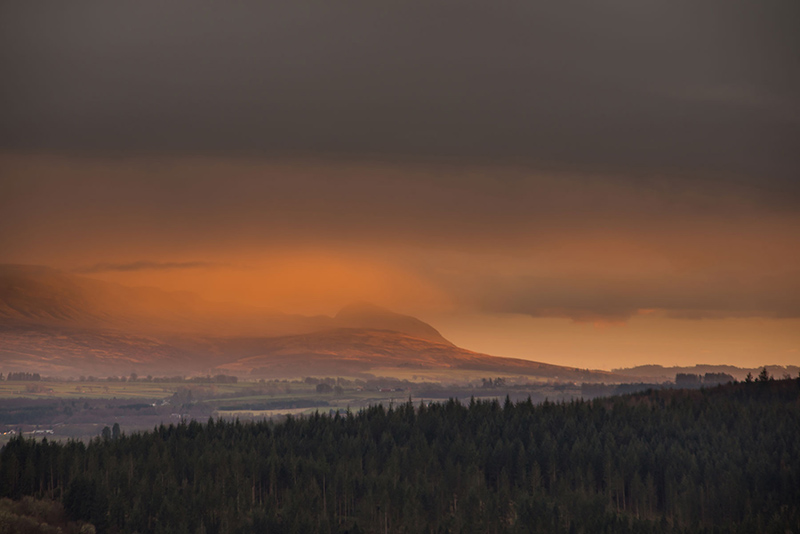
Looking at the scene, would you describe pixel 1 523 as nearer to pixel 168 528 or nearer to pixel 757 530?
pixel 168 528

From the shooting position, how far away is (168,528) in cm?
19738

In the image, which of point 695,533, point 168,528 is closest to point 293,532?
point 168,528

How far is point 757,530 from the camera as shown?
197000mm

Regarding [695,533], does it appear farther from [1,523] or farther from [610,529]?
[1,523]

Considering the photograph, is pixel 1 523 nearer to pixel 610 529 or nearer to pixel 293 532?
pixel 293 532

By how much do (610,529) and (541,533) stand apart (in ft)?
43.3

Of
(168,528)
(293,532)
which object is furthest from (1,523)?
(293,532)

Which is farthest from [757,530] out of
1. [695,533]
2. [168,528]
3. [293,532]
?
[168,528]

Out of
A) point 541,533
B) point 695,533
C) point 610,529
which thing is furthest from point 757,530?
point 541,533

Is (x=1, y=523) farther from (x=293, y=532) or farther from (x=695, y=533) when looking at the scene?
(x=695, y=533)

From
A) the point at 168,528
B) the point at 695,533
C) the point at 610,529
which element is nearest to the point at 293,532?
the point at 168,528

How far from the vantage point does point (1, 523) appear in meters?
199

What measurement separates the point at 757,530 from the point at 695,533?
11734mm

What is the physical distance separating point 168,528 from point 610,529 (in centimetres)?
8466
